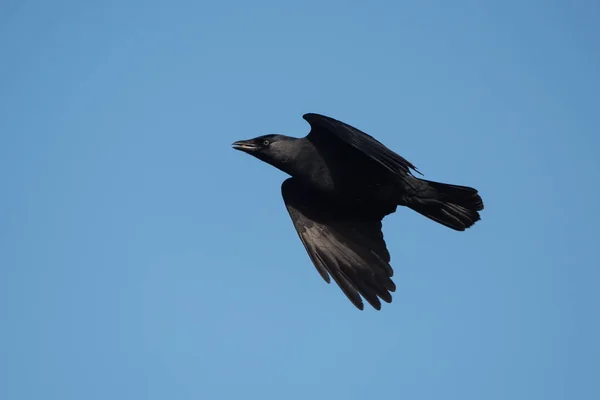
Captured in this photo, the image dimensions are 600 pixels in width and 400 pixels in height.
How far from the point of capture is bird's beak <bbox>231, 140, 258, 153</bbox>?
13.4m

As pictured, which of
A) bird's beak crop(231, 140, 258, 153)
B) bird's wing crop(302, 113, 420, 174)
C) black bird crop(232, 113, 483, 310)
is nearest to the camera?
bird's wing crop(302, 113, 420, 174)

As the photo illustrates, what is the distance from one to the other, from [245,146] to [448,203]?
2.64 metres

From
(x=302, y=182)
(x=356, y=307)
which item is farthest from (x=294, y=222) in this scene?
(x=356, y=307)

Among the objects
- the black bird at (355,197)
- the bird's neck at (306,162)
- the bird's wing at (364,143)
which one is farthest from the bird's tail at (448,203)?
the bird's neck at (306,162)

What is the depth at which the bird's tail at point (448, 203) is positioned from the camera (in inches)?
514

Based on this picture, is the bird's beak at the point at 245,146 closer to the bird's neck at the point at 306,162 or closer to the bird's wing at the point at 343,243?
the bird's neck at the point at 306,162

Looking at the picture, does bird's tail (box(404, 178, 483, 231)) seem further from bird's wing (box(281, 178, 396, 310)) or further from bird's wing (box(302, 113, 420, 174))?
bird's wing (box(302, 113, 420, 174))

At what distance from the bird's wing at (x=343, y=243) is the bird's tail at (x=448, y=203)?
0.75 meters

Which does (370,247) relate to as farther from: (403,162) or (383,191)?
(403,162)

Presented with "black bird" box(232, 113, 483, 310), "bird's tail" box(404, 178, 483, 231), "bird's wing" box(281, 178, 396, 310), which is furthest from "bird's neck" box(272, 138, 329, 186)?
"bird's tail" box(404, 178, 483, 231)

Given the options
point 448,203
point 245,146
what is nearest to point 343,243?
point 448,203

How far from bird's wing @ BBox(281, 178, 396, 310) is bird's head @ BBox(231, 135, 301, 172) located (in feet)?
2.14

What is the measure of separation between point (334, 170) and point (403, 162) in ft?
4.12

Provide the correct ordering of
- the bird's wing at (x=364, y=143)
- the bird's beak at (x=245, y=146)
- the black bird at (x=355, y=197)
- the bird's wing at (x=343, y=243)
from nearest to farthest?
the bird's wing at (x=364, y=143)
the black bird at (x=355, y=197)
the bird's wing at (x=343, y=243)
the bird's beak at (x=245, y=146)
